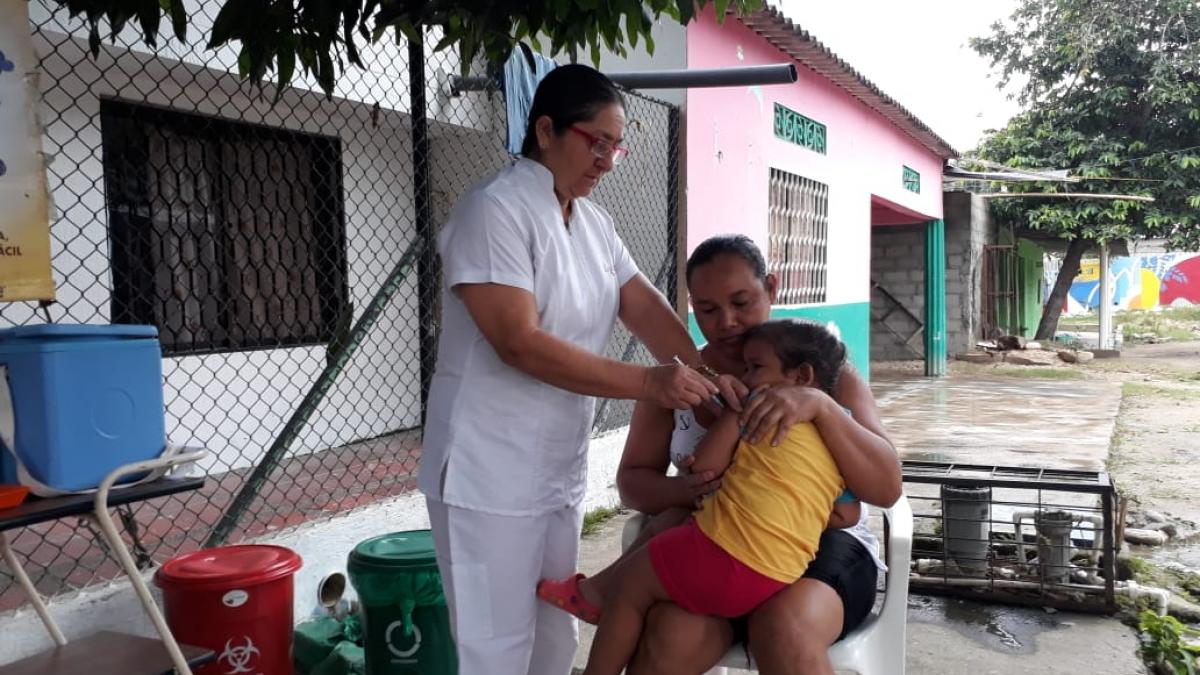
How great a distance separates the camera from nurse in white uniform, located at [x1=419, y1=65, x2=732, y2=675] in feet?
6.06

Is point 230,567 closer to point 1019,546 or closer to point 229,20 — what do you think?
point 229,20

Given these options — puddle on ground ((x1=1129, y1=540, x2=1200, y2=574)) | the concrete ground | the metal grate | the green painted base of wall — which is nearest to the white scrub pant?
the concrete ground

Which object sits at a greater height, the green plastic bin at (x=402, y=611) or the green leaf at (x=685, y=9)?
the green leaf at (x=685, y=9)

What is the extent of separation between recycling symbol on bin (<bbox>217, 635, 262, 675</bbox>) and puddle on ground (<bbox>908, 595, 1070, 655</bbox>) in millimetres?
2367

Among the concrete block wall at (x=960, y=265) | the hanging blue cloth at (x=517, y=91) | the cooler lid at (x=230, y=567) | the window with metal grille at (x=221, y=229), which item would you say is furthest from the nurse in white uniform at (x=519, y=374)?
the concrete block wall at (x=960, y=265)

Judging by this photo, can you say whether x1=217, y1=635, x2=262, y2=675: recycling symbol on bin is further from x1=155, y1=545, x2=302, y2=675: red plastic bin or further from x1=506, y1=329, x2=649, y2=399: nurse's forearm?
x1=506, y1=329, x2=649, y2=399: nurse's forearm

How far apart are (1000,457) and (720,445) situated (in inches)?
217

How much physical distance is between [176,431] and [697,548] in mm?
3622

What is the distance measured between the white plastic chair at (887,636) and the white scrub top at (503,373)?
0.63m

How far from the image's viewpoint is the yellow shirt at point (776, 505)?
1938 millimetres

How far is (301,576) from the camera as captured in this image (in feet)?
→ 11.3

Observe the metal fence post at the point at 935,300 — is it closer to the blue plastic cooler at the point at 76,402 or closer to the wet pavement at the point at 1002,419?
the wet pavement at the point at 1002,419

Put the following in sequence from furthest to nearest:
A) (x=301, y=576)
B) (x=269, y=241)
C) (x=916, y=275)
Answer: (x=916, y=275) < (x=269, y=241) < (x=301, y=576)

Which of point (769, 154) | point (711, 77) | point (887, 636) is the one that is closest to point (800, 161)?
point (769, 154)
